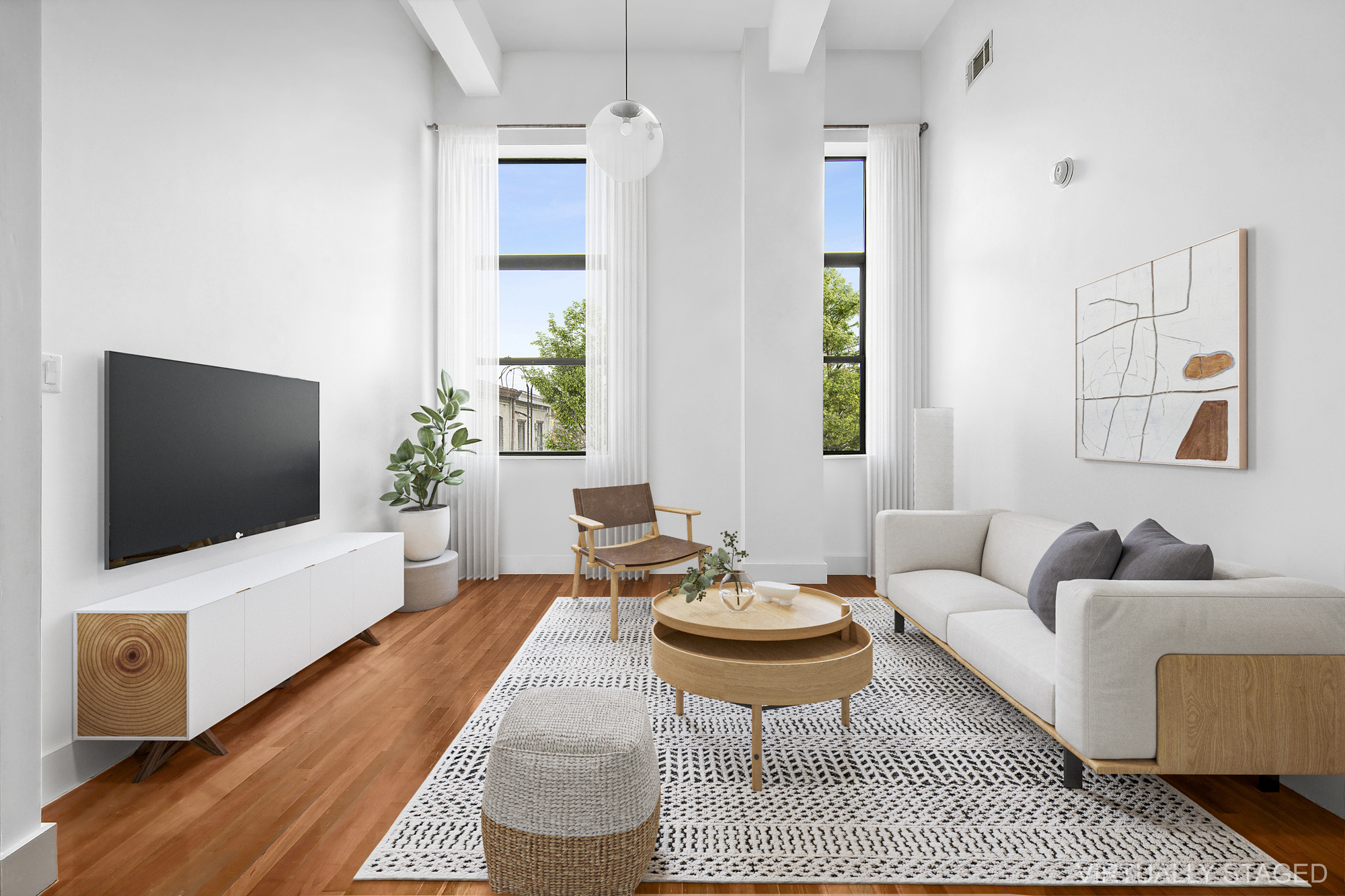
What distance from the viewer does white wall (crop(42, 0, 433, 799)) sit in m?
2.01

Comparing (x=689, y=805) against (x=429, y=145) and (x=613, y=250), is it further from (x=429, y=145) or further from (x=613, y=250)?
(x=429, y=145)

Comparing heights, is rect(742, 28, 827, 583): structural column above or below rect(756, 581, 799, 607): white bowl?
above

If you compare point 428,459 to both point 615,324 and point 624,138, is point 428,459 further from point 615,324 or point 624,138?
point 624,138

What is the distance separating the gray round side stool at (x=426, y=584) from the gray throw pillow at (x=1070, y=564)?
3482 millimetres

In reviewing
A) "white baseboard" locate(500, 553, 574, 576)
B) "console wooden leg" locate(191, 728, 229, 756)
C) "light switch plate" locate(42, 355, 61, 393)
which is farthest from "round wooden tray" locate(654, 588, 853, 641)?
"white baseboard" locate(500, 553, 574, 576)

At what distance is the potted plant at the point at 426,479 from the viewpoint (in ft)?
13.5

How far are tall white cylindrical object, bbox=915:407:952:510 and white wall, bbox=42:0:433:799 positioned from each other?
3.64 meters

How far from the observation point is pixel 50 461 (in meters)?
1.96

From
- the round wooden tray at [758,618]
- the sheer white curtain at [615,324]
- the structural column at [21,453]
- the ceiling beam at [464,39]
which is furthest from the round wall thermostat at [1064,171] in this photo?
the structural column at [21,453]

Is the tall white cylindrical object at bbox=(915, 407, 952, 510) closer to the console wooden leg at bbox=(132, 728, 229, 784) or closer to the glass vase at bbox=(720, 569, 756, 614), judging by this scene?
the glass vase at bbox=(720, 569, 756, 614)

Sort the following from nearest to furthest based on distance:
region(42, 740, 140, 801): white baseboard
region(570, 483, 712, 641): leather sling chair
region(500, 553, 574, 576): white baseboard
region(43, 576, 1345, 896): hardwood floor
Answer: region(43, 576, 1345, 896): hardwood floor < region(42, 740, 140, 801): white baseboard < region(570, 483, 712, 641): leather sling chair < region(500, 553, 574, 576): white baseboard

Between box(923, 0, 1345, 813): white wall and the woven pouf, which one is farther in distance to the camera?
box(923, 0, 1345, 813): white wall

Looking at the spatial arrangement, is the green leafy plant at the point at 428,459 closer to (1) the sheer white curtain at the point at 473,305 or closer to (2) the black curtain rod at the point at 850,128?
(1) the sheer white curtain at the point at 473,305

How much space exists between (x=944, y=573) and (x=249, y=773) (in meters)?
3.18
